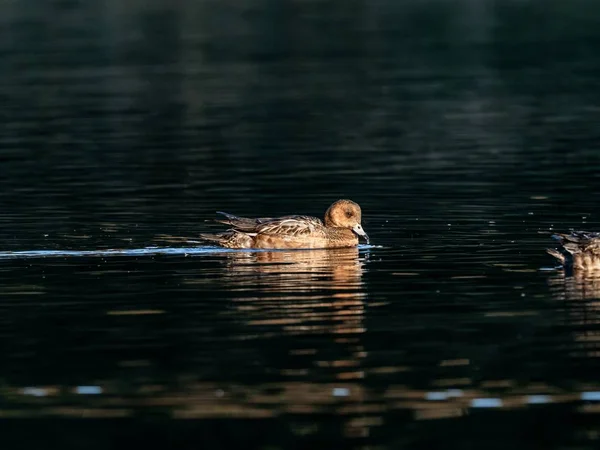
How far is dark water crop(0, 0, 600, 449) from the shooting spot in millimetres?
13742

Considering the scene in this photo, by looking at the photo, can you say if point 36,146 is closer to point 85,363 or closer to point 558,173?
point 558,173

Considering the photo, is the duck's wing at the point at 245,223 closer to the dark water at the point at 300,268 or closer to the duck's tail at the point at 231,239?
the duck's tail at the point at 231,239

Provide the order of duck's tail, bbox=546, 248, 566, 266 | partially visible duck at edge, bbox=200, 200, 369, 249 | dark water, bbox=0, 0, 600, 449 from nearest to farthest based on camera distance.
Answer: dark water, bbox=0, 0, 600, 449
duck's tail, bbox=546, 248, 566, 266
partially visible duck at edge, bbox=200, 200, 369, 249

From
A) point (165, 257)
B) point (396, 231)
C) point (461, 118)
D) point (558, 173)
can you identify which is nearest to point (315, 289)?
Result: point (165, 257)

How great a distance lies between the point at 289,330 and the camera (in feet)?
54.9

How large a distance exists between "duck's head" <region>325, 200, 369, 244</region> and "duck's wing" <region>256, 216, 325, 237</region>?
1.45 ft

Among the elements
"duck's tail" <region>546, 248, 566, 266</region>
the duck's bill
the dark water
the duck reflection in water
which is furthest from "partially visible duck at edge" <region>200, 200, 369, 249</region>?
"duck's tail" <region>546, 248, 566, 266</region>

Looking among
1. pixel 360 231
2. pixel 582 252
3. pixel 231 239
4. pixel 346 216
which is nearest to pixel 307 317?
pixel 582 252

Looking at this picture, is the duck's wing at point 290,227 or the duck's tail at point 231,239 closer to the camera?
the duck's tail at point 231,239

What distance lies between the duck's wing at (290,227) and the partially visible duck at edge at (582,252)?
4076 millimetres

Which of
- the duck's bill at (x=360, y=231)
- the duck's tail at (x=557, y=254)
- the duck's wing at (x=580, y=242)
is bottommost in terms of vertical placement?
the duck's tail at (x=557, y=254)

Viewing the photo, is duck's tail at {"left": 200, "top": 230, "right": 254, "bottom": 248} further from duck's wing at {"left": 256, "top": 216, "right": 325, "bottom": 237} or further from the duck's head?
the duck's head

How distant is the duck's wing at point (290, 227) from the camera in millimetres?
22922

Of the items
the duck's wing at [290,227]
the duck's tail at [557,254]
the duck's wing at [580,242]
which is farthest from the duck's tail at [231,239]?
the duck's wing at [580,242]
